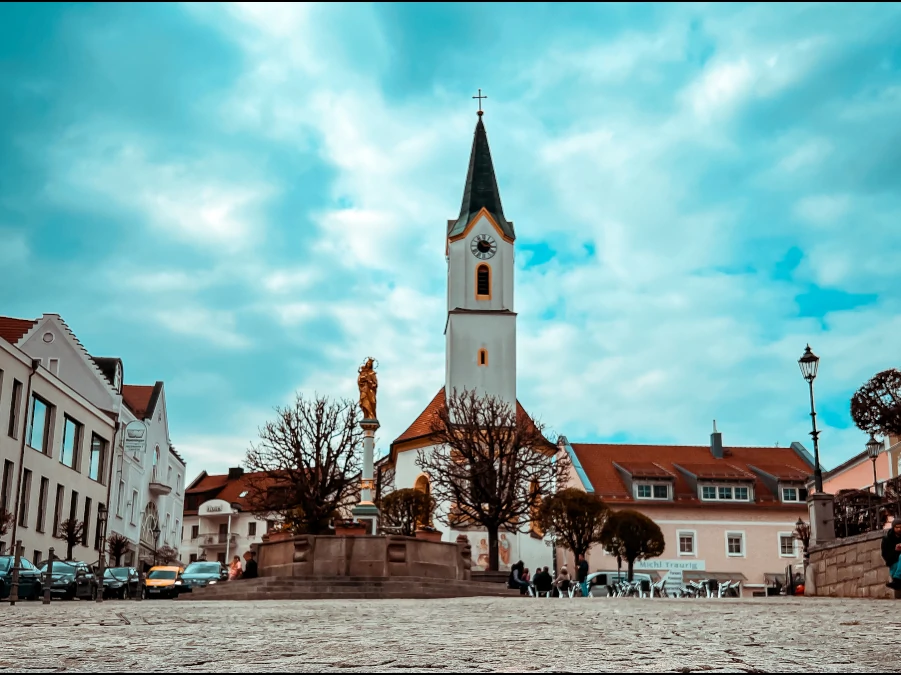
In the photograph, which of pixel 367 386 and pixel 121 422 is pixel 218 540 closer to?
pixel 121 422

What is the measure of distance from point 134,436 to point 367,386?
2277 cm

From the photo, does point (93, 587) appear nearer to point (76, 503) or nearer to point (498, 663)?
point (76, 503)

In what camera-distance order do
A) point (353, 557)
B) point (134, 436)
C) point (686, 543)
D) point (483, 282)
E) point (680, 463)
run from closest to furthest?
point (353, 557) < point (134, 436) < point (686, 543) < point (680, 463) < point (483, 282)

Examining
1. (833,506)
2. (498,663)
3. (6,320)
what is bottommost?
(498,663)

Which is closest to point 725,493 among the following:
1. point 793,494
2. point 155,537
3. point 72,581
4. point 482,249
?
point 793,494

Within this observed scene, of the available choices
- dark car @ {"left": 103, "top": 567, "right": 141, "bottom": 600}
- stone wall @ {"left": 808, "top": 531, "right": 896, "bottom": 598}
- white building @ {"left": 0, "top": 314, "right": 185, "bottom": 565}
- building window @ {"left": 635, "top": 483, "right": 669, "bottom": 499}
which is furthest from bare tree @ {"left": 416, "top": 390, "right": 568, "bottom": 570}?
stone wall @ {"left": 808, "top": 531, "right": 896, "bottom": 598}

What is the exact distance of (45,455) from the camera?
42.4 m

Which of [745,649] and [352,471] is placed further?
[352,471]

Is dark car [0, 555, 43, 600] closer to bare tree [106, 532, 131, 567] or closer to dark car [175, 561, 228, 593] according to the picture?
dark car [175, 561, 228, 593]

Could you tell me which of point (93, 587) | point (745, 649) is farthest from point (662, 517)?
point (745, 649)

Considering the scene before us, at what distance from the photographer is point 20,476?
130ft

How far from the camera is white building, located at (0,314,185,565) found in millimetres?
50594

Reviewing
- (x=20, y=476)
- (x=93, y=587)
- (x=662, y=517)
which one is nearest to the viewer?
(x=93, y=587)

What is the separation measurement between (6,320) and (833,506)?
39.3 meters
